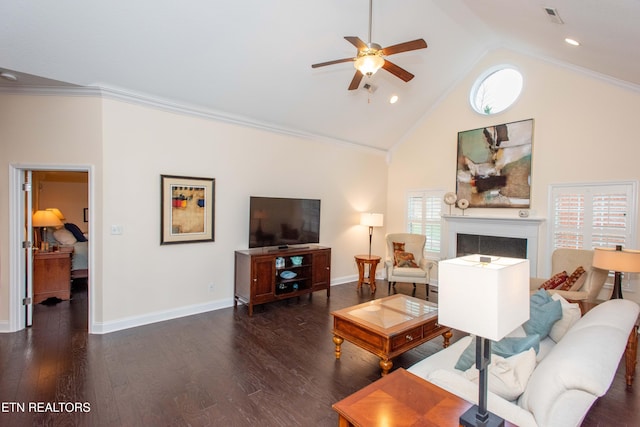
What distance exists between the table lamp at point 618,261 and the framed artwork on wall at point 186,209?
490cm

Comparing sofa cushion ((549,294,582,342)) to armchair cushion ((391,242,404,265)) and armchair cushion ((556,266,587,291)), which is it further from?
armchair cushion ((391,242,404,265))

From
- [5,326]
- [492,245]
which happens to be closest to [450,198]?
[492,245]

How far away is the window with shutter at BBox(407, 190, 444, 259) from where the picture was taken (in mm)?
6316

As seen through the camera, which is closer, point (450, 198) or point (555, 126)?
point (555, 126)

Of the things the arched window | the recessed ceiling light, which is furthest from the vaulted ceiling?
the arched window

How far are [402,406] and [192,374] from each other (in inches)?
85.1

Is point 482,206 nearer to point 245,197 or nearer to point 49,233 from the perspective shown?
point 245,197

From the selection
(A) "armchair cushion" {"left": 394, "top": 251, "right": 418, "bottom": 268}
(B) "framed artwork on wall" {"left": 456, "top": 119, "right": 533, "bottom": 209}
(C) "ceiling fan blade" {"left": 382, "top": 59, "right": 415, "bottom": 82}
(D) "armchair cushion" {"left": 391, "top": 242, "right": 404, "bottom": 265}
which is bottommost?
(A) "armchair cushion" {"left": 394, "top": 251, "right": 418, "bottom": 268}

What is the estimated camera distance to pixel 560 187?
15.8ft

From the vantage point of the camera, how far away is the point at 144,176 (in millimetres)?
3984

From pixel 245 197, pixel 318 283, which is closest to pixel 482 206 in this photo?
pixel 318 283

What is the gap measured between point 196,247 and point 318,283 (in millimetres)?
2064

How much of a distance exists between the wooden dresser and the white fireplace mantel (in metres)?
6.58

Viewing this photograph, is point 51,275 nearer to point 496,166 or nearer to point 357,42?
point 357,42
